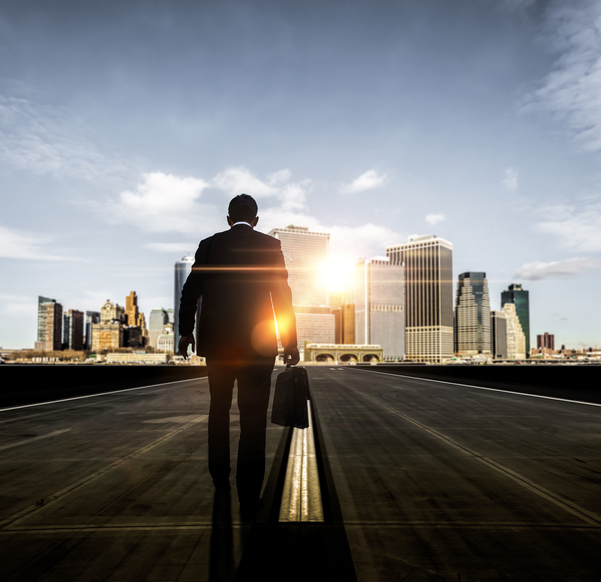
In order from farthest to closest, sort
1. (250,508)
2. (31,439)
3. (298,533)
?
(31,439) < (250,508) < (298,533)

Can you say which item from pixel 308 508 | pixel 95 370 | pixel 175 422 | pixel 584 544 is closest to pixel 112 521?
pixel 308 508

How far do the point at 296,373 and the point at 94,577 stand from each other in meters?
2.18

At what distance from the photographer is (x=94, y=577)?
2.48 m

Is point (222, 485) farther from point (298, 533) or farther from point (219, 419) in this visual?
point (298, 533)

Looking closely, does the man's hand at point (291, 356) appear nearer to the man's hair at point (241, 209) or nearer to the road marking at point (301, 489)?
the road marking at point (301, 489)

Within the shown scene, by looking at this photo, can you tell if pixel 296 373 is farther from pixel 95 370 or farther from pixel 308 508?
pixel 95 370

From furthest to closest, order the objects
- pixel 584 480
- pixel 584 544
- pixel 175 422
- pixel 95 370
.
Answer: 1. pixel 95 370
2. pixel 175 422
3. pixel 584 480
4. pixel 584 544

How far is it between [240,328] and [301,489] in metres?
1.35

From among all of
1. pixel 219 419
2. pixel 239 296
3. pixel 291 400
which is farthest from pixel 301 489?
pixel 239 296

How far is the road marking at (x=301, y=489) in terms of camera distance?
136 inches

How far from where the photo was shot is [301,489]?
13.6ft

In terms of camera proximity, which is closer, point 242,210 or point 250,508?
point 250,508

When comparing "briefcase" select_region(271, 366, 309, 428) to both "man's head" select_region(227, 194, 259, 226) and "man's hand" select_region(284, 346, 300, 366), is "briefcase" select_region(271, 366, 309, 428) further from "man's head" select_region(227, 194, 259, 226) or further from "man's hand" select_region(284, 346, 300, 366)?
"man's head" select_region(227, 194, 259, 226)

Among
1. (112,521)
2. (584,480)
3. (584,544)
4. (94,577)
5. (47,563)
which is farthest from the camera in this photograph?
(584,480)
